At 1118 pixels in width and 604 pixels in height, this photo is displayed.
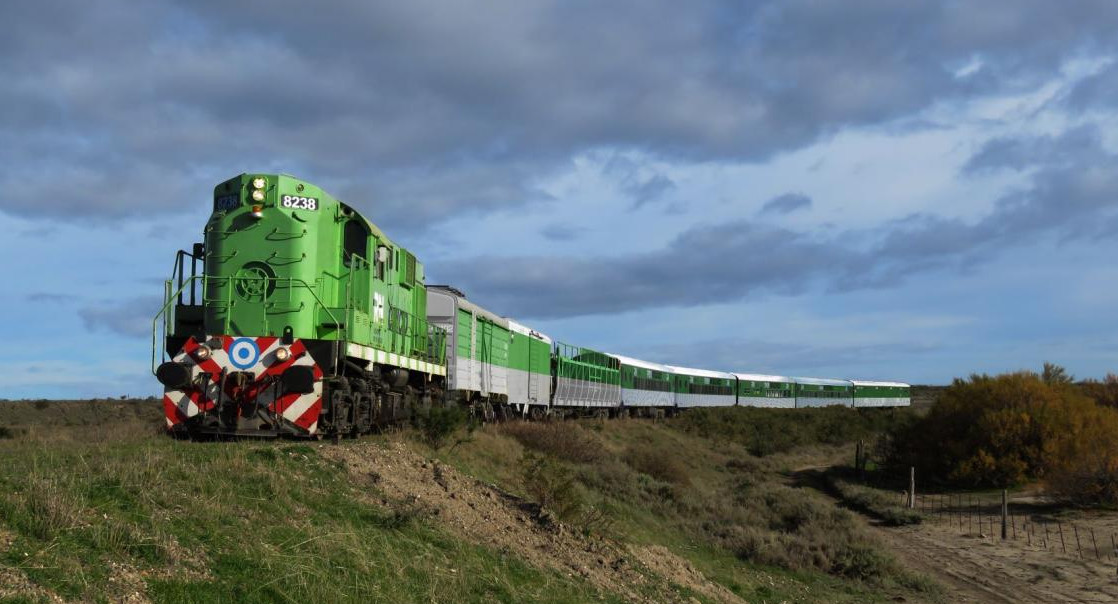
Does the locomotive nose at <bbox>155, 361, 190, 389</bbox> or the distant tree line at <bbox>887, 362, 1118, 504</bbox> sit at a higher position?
the locomotive nose at <bbox>155, 361, 190, 389</bbox>

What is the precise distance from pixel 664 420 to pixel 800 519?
33360 mm

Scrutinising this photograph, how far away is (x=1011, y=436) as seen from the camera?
110 ft

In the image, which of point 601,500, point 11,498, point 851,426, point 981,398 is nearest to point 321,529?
point 11,498

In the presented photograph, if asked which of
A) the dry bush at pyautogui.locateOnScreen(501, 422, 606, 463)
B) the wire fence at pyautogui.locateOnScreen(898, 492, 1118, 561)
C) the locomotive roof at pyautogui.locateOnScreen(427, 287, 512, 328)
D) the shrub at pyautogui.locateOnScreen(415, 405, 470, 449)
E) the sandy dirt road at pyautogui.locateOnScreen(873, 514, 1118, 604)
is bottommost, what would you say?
the sandy dirt road at pyautogui.locateOnScreen(873, 514, 1118, 604)

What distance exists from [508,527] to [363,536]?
3.06 metres

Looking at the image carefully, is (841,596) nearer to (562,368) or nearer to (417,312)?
(417,312)

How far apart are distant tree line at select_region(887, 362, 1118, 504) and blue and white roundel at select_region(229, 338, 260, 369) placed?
2437 centimetres

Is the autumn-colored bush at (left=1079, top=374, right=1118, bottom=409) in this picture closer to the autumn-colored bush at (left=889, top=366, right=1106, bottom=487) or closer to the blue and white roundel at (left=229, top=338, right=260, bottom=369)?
the autumn-colored bush at (left=889, top=366, right=1106, bottom=487)

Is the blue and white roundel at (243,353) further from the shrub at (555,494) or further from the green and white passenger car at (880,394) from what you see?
the green and white passenger car at (880,394)

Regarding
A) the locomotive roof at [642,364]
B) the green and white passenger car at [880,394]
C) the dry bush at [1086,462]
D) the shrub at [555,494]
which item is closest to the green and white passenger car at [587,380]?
the locomotive roof at [642,364]

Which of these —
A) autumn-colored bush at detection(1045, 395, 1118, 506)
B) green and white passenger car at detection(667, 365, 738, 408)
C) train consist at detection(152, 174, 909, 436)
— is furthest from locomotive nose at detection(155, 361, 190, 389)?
green and white passenger car at detection(667, 365, 738, 408)

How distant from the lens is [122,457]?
32.0ft

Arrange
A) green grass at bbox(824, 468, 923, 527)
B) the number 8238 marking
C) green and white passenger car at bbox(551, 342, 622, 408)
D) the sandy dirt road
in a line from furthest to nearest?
green and white passenger car at bbox(551, 342, 622, 408)
green grass at bbox(824, 468, 923, 527)
the sandy dirt road
the number 8238 marking

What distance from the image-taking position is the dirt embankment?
10.9 m
